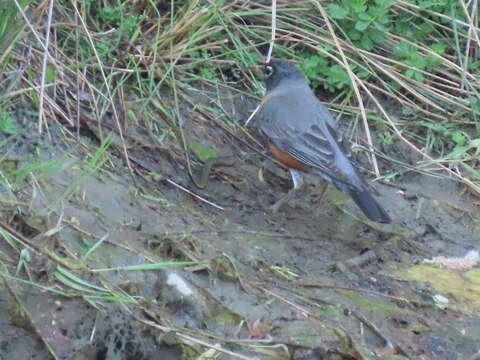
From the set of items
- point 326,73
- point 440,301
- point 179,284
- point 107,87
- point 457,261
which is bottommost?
point 457,261

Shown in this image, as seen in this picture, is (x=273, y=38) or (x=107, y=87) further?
(x=273, y=38)

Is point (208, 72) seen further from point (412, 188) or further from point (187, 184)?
point (412, 188)

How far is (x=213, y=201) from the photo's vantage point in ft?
16.7

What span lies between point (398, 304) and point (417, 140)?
1.89 meters

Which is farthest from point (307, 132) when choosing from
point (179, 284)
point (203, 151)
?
point (179, 284)

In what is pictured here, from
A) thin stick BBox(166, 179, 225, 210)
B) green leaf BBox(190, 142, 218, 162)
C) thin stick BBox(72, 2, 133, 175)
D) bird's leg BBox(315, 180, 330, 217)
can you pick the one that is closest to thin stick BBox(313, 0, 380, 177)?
bird's leg BBox(315, 180, 330, 217)

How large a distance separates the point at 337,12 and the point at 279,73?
548mm

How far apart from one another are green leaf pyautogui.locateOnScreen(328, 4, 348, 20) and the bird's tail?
125cm

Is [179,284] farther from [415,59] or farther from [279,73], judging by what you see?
[415,59]

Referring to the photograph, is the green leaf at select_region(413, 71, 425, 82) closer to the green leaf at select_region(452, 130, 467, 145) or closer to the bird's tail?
the green leaf at select_region(452, 130, 467, 145)

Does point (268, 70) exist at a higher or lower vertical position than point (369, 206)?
higher

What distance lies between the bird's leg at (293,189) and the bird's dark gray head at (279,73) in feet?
1.92

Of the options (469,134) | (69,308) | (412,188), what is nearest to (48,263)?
(69,308)

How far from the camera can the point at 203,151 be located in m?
5.43
